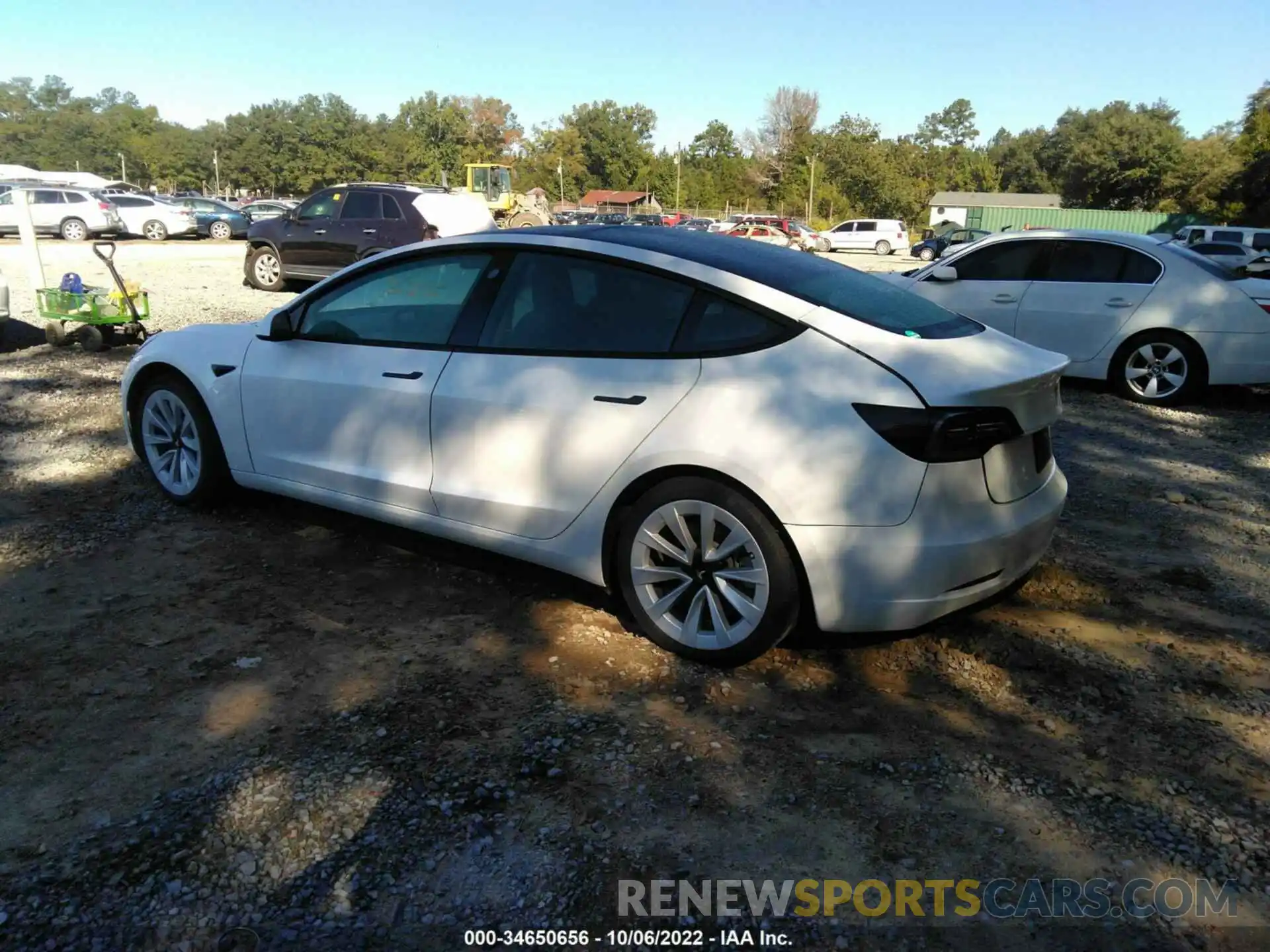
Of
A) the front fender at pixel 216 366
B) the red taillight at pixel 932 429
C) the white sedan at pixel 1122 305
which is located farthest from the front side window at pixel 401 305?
the white sedan at pixel 1122 305

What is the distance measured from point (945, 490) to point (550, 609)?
1.71 meters

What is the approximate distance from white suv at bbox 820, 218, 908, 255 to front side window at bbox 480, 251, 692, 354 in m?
43.4

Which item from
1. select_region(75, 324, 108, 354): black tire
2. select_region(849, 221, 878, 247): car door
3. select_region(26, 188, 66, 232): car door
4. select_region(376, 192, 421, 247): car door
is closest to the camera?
select_region(75, 324, 108, 354): black tire

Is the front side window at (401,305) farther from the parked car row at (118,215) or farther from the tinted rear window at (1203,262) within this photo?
the parked car row at (118,215)

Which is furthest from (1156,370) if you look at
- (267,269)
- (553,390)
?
(267,269)

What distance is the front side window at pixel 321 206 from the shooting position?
15844 mm

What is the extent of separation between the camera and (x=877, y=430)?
3129mm

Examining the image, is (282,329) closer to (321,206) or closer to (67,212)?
(321,206)

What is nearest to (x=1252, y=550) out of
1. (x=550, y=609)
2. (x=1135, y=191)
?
(x=550, y=609)

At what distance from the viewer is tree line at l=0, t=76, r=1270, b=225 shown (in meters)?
64.1

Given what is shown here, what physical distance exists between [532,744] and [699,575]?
863 mm

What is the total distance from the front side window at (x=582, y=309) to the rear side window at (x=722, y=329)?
2.5 inches

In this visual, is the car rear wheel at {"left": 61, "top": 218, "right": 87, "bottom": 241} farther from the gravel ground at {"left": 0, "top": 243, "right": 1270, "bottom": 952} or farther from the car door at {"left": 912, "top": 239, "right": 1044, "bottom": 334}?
the gravel ground at {"left": 0, "top": 243, "right": 1270, "bottom": 952}

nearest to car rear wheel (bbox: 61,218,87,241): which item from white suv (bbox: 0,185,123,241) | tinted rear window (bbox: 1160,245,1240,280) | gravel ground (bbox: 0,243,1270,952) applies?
white suv (bbox: 0,185,123,241)
